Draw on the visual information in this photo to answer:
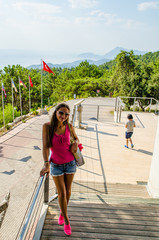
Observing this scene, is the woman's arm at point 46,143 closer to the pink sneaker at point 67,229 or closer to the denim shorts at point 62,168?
the denim shorts at point 62,168

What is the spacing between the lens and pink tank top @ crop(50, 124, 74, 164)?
226 cm

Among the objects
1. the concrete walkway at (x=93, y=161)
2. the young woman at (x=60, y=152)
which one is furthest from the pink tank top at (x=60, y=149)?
the concrete walkway at (x=93, y=161)

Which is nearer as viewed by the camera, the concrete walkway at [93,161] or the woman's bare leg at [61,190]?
the woman's bare leg at [61,190]

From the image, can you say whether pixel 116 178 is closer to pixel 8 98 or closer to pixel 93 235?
pixel 93 235

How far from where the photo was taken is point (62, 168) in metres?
2.29

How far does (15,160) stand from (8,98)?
3110 centimetres

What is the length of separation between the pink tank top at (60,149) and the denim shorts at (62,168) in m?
0.04

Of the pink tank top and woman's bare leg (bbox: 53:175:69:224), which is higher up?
the pink tank top

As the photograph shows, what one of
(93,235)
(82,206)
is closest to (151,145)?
(82,206)

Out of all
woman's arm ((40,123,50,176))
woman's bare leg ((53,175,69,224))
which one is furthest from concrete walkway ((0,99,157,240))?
Result: woman's arm ((40,123,50,176))

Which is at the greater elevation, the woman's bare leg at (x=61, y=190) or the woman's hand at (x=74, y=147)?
the woman's hand at (x=74, y=147)

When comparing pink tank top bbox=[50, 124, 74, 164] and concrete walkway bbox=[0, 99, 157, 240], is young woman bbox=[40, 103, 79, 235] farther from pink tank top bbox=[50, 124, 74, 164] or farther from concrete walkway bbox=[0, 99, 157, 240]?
concrete walkway bbox=[0, 99, 157, 240]

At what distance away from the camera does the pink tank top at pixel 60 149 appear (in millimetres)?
2262

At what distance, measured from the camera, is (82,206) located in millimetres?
2848
